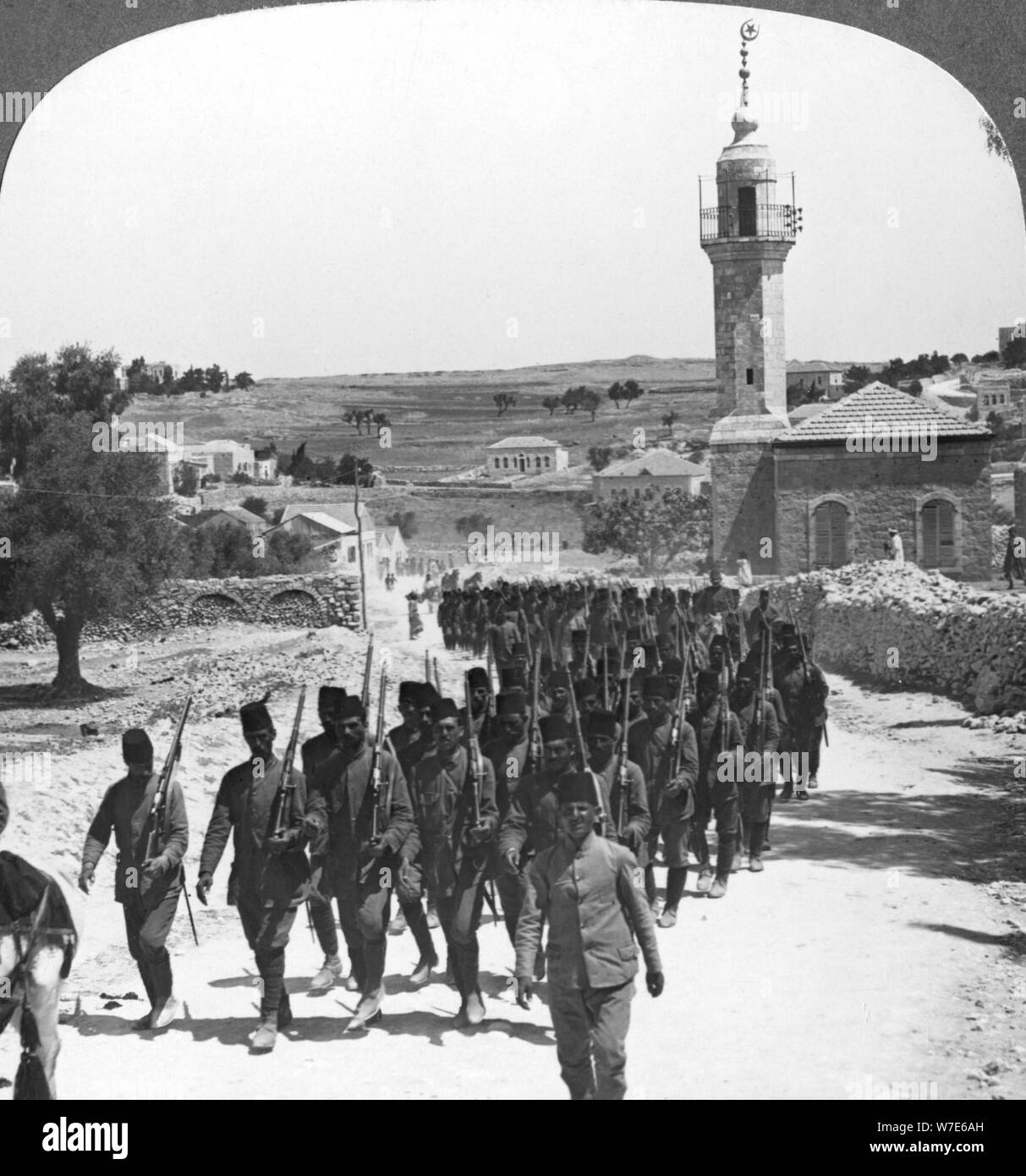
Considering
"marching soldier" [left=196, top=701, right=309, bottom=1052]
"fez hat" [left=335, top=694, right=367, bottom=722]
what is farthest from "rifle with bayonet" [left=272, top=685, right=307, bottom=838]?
"fez hat" [left=335, top=694, right=367, bottom=722]

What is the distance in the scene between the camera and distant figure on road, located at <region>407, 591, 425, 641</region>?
9.07 m

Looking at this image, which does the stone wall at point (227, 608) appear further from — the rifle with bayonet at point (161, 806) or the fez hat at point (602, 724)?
the fez hat at point (602, 724)

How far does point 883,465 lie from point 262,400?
3.58 m

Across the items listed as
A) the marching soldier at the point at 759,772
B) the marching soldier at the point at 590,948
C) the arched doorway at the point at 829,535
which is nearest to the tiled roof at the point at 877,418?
the arched doorway at the point at 829,535

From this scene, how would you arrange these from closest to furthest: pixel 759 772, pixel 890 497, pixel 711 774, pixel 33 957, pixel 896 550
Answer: pixel 33 957 < pixel 711 774 < pixel 759 772 < pixel 890 497 < pixel 896 550

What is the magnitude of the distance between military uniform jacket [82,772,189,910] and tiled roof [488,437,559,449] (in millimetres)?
3169

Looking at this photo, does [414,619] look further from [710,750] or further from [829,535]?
[829,535]

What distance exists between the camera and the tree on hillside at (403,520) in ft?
31.1

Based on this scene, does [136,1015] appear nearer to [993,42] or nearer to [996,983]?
[996,983]

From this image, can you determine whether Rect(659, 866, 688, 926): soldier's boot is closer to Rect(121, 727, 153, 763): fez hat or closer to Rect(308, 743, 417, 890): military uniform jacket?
Rect(308, 743, 417, 890): military uniform jacket

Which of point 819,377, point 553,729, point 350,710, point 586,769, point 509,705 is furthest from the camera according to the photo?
point 819,377

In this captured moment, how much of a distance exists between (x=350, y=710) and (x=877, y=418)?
4.75m

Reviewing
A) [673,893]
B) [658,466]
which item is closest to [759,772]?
[673,893]

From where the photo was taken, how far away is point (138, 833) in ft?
21.5
